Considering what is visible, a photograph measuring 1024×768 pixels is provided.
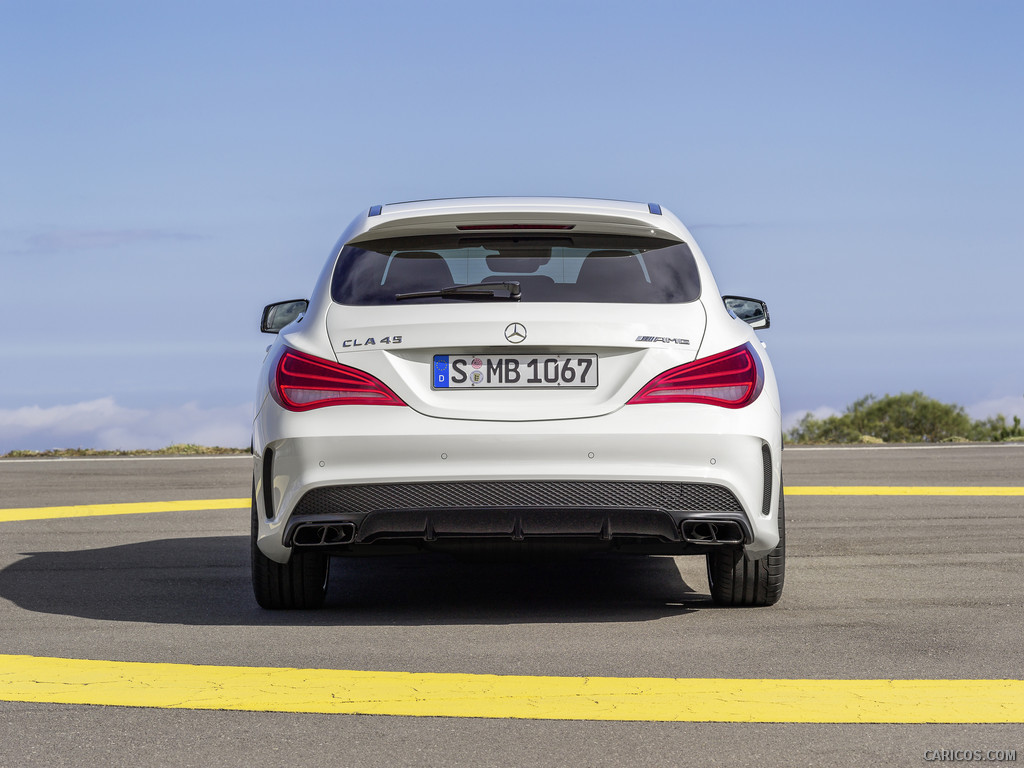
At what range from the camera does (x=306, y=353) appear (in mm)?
5570

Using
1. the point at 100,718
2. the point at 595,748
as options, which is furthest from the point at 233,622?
the point at 595,748

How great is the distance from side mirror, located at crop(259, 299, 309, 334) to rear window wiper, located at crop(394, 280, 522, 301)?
1.32 meters

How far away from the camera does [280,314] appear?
6.83 m

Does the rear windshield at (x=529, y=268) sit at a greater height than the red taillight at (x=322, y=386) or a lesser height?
greater

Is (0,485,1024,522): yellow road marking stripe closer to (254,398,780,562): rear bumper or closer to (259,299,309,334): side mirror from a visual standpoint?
(259,299,309,334): side mirror

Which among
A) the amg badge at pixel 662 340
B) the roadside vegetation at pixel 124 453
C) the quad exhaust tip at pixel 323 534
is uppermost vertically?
the amg badge at pixel 662 340

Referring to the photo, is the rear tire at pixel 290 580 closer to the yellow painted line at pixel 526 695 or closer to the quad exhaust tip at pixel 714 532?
the yellow painted line at pixel 526 695

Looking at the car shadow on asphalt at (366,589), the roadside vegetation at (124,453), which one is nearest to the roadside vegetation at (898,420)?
the roadside vegetation at (124,453)

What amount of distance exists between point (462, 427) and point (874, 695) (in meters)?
1.87

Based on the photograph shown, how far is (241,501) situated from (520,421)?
694cm

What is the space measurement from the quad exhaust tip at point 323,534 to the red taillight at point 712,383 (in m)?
1.27

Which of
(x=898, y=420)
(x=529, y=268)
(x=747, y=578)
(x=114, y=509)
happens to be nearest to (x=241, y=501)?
(x=114, y=509)

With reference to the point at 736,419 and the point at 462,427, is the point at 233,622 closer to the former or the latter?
the point at 462,427

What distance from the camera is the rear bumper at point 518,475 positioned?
5344mm
